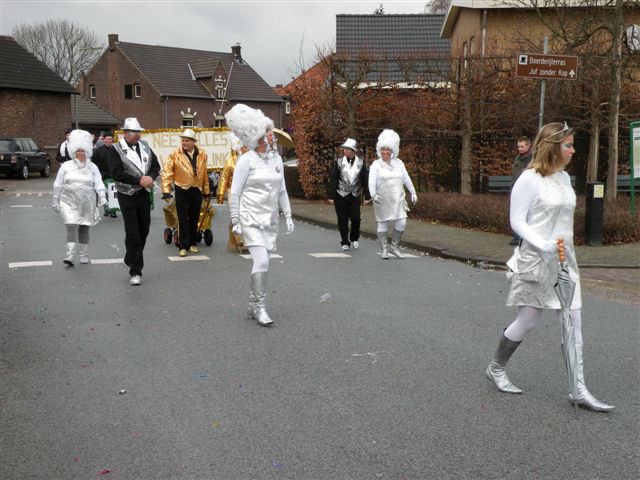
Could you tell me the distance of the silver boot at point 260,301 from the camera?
23.5 ft

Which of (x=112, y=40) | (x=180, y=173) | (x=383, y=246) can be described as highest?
(x=112, y=40)

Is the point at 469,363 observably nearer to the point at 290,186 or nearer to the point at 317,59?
the point at 317,59

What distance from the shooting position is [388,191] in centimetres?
1216

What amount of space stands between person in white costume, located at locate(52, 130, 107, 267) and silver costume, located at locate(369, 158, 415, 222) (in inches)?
161

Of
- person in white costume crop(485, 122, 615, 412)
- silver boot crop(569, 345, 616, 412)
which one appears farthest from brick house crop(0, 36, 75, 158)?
silver boot crop(569, 345, 616, 412)

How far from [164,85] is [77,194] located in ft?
190

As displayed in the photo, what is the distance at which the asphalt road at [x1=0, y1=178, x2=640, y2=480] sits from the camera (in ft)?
13.2

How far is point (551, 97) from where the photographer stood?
1939 cm

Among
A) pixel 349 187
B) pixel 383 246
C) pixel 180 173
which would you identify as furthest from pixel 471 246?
pixel 180 173

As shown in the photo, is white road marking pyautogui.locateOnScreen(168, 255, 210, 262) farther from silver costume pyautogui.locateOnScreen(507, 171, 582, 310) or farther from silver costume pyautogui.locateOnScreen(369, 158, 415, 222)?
silver costume pyautogui.locateOnScreen(507, 171, 582, 310)

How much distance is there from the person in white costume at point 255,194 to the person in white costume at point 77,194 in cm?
416

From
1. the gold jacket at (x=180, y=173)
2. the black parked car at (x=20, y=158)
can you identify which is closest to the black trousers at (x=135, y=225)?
the gold jacket at (x=180, y=173)

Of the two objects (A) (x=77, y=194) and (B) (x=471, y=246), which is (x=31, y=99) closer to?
(A) (x=77, y=194)

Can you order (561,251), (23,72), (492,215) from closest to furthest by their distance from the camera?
(561,251)
(492,215)
(23,72)
